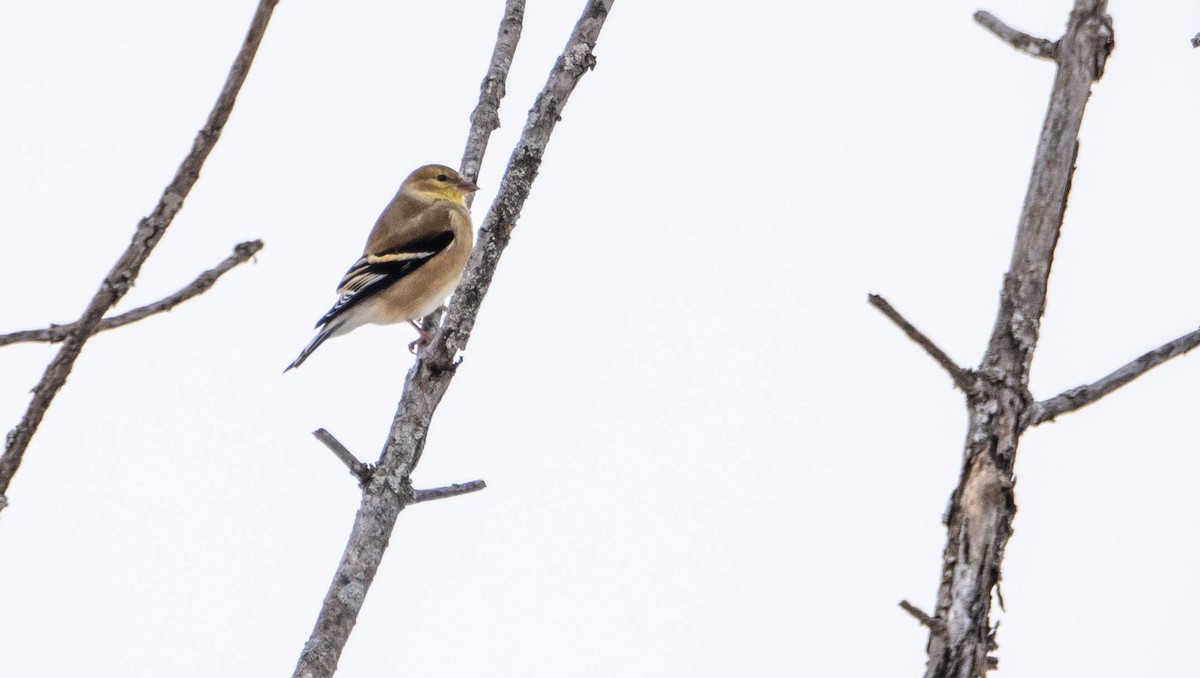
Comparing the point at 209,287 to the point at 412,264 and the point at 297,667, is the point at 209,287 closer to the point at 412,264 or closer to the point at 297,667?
the point at 297,667

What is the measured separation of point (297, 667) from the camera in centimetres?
365

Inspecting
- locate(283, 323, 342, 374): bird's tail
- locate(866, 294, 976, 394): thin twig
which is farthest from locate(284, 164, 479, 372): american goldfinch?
locate(866, 294, 976, 394): thin twig

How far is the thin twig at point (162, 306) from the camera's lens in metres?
1.98

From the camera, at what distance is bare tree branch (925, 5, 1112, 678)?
2688 mm

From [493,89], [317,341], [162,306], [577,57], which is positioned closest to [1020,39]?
[162,306]

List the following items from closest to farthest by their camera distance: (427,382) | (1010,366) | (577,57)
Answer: (1010,366) → (427,382) → (577,57)

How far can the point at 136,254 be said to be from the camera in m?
1.95

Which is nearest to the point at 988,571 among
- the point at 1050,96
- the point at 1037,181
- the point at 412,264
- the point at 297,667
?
the point at 1037,181

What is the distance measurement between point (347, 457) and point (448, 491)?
36 cm

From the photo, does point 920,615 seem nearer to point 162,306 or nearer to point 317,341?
point 162,306

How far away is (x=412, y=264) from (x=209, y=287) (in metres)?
6.99

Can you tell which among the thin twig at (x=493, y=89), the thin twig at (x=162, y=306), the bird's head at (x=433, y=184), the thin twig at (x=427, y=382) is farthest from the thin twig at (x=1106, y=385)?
the bird's head at (x=433, y=184)

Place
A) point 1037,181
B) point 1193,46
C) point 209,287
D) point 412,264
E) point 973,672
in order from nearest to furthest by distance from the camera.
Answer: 1. point 209,287
2. point 973,672
3. point 1037,181
4. point 1193,46
5. point 412,264

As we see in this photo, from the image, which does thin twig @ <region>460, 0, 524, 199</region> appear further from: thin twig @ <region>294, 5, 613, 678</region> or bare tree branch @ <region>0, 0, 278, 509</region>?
bare tree branch @ <region>0, 0, 278, 509</region>
